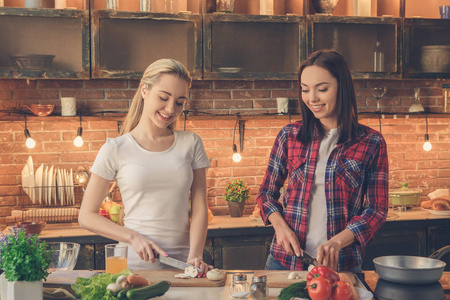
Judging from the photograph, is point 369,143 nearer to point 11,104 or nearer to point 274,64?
point 274,64

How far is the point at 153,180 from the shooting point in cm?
219

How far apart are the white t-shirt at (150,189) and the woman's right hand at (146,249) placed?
0.41 ft

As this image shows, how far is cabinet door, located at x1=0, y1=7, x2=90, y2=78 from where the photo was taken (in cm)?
364

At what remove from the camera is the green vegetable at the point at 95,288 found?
167cm

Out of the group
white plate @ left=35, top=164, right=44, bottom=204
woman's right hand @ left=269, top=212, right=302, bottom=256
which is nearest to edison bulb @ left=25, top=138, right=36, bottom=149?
white plate @ left=35, top=164, right=44, bottom=204

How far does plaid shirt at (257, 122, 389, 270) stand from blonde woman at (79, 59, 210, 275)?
38 cm

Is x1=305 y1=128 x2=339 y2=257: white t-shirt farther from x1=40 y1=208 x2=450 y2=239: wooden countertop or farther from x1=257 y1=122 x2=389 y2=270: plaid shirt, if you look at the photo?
x1=40 y1=208 x2=450 y2=239: wooden countertop

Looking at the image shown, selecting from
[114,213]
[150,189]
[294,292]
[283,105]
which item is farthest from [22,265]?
[283,105]

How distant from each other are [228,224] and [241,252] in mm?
213

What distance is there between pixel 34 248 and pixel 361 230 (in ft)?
3.96

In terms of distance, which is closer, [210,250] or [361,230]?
[361,230]

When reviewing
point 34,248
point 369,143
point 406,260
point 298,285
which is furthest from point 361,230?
point 34,248

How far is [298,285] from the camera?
176 centimetres

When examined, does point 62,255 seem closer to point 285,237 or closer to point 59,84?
point 285,237
